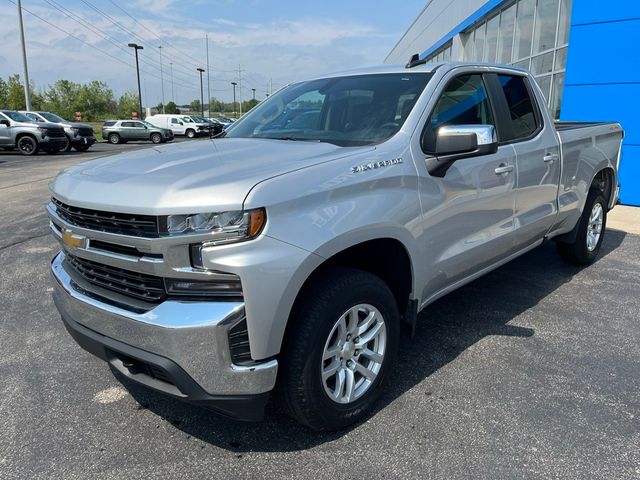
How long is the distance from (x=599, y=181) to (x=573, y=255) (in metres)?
0.82

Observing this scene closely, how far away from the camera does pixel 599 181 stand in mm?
5410

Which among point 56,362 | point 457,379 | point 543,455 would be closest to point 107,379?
point 56,362

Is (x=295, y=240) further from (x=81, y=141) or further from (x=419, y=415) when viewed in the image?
(x=81, y=141)

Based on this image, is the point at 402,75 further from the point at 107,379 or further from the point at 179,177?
the point at 107,379

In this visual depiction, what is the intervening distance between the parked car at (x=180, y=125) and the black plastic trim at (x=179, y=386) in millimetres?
41930

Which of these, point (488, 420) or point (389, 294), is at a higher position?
point (389, 294)

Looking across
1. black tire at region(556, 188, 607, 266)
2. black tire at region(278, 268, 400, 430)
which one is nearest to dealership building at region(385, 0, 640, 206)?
black tire at region(556, 188, 607, 266)

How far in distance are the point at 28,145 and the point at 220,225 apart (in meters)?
22.9

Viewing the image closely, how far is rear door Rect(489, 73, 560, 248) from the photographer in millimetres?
3912

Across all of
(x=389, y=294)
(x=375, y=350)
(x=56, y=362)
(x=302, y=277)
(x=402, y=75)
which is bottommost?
(x=56, y=362)

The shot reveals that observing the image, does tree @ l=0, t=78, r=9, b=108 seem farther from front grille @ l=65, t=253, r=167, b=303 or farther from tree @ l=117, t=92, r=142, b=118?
→ front grille @ l=65, t=253, r=167, b=303

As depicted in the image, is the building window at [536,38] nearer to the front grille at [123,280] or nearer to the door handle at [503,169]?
the door handle at [503,169]

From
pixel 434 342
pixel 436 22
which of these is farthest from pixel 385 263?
pixel 436 22

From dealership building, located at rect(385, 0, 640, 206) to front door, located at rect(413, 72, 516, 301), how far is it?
590 centimetres
